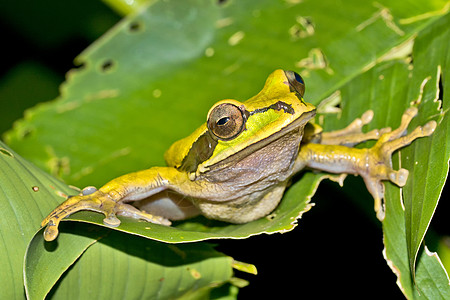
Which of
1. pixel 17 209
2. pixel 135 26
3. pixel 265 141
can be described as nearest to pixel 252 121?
pixel 265 141

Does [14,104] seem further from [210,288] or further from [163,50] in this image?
[210,288]

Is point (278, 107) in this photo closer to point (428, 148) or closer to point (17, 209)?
point (428, 148)

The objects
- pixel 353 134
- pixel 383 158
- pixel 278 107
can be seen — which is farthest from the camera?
pixel 353 134

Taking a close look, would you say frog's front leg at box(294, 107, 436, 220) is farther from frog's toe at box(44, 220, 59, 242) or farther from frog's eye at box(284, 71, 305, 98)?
frog's toe at box(44, 220, 59, 242)

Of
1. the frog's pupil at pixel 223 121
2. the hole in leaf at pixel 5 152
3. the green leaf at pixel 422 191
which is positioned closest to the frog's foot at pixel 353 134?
the green leaf at pixel 422 191

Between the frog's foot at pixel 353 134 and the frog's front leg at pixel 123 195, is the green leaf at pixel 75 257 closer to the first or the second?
the frog's front leg at pixel 123 195

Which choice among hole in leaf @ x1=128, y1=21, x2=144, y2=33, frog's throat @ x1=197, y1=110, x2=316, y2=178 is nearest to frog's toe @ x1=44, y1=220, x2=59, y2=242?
frog's throat @ x1=197, y1=110, x2=316, y2=178

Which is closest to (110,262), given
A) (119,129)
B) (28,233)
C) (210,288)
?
(28,233)
